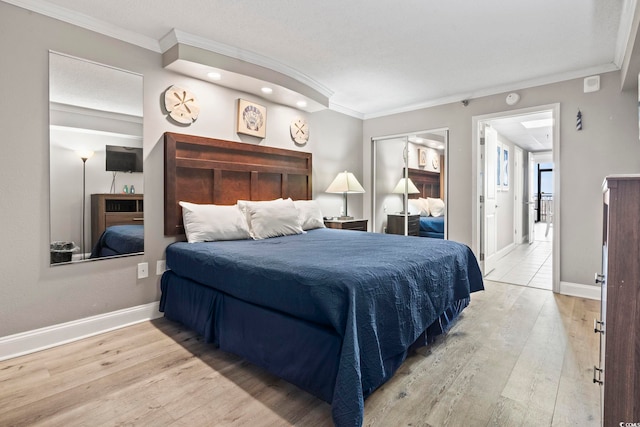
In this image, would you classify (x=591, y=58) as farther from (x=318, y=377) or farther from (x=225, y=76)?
(x=318, y=377)

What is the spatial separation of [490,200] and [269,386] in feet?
14.2

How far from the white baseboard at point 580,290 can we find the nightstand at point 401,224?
1897 millimetres

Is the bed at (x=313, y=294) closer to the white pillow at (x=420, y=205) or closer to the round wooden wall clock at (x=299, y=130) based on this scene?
the round wooden wall clock at (x=299, y=130)

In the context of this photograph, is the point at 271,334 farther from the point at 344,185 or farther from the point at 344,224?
the point at 344,185

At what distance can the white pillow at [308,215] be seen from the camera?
3.63m

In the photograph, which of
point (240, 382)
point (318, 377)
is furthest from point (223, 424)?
point (318, 377)

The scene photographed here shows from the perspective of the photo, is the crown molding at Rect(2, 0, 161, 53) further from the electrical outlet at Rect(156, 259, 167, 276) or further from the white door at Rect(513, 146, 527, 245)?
the white door at Rect(513, 146, 527, 245)

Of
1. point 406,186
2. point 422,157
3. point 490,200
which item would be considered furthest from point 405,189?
point 490,200

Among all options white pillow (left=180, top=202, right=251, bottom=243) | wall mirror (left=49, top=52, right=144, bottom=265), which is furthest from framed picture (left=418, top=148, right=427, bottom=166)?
wall mirror (left=49, top=52, right=144, bottom=265)

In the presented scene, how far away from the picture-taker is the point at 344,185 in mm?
4395

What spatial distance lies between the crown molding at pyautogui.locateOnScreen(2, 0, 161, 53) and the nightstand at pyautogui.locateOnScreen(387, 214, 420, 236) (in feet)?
12.4

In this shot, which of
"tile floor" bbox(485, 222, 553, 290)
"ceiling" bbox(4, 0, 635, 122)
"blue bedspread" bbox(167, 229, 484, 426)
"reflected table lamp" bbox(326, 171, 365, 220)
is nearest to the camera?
"blue bedspread" bbox(167, 229, 484, 426)

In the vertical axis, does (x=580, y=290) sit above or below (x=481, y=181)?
below

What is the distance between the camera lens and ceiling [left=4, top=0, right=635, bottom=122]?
7.57ft
